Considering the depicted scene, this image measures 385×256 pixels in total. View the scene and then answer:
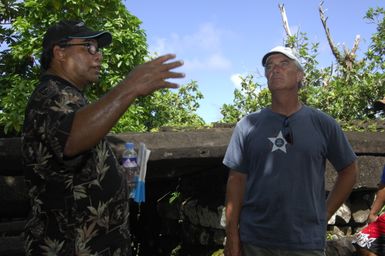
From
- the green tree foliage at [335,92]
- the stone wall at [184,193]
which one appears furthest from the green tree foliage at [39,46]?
the stone wall at [184,193]

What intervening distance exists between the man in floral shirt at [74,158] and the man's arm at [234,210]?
2.45ft

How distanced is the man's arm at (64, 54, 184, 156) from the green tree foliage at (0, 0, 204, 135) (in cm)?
1114

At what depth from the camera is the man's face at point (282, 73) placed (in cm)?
289

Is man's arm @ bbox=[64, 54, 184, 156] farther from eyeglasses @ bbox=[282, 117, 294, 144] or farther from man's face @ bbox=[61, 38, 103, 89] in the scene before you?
eyeglasses @ bbox=[282, 117, 294, 144]

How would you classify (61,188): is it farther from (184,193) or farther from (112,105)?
(184,193)

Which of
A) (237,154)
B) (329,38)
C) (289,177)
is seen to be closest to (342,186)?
(289,177)

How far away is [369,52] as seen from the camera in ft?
42.0

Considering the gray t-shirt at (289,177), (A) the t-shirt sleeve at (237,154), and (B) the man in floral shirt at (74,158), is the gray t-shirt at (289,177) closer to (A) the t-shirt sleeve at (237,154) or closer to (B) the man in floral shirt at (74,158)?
(A) the t-shirt sleeve at (237,154)

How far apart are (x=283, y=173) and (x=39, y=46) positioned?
1271cm

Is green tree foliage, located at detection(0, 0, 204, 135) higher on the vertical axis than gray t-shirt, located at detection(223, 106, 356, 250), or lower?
higher

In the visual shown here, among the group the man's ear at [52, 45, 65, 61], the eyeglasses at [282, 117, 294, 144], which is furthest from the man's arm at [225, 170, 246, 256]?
the man's ear at [52, 45, 65, 61]

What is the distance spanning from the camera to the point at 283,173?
2674 millimetres

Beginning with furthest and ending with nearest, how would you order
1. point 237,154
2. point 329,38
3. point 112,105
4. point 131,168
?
point 329,38 → point 237,154 → point 131,168 → point 112,105

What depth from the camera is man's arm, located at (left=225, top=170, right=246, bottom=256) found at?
2.78 metres
